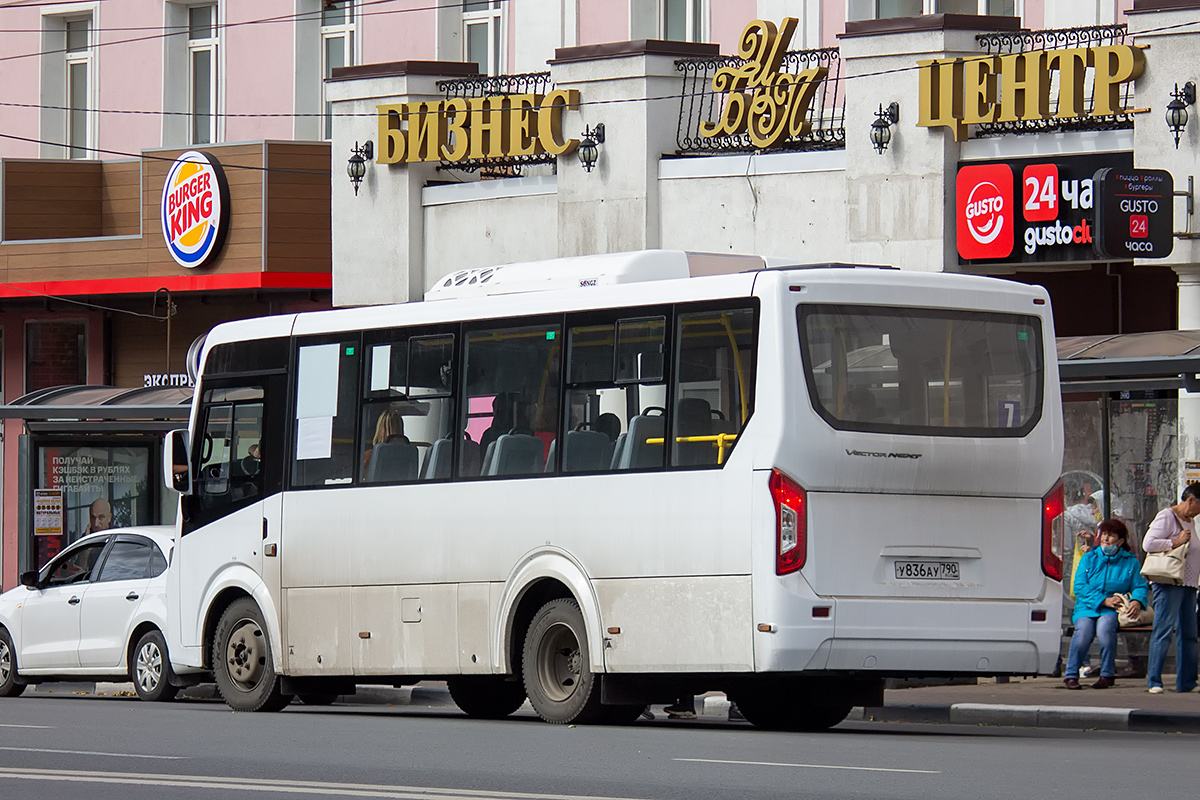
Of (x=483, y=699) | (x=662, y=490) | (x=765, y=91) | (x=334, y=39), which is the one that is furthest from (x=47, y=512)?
(x=662, y=490)

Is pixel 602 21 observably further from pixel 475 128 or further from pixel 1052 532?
pixel 1052 532

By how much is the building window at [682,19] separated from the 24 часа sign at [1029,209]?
601cm

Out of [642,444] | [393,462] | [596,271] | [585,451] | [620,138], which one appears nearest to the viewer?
[642,444]

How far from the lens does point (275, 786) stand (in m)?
10.4

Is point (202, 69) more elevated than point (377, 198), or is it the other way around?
point (202, 69)

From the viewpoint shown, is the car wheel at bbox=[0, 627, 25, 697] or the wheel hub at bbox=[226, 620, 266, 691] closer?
the wheel hub at bbox=[226, 620, 266, 691]

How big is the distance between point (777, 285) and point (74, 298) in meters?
21.5

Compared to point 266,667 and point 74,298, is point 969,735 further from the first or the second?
point 74,298

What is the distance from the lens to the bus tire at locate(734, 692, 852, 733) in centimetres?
1556

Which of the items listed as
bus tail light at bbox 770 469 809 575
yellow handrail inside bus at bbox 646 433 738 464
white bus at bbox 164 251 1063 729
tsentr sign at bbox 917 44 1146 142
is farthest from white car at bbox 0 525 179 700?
tsentr sign at bbox 917 44 1146 142

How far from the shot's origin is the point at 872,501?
1388 centimetres

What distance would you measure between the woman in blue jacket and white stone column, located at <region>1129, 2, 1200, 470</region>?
1891 mm

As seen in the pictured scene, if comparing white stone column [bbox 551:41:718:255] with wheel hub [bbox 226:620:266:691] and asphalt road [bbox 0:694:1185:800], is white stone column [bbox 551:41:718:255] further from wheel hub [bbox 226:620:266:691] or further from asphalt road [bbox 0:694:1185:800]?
asphalt road [bbox 0:694:1185:800]

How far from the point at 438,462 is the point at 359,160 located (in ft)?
43.1
